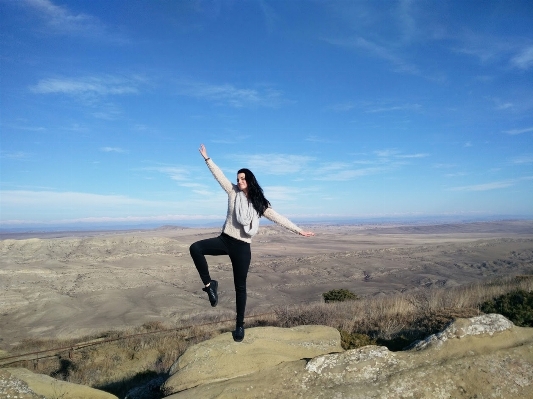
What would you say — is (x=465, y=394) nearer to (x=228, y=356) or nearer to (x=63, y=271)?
(x=228, y=356)

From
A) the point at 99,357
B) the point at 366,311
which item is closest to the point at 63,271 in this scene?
the point at 99,357

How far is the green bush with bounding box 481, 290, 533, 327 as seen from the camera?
7.88 metres

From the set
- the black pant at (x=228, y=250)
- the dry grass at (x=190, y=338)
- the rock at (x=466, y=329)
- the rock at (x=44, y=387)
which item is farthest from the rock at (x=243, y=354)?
the rock at (x=466, y=329)

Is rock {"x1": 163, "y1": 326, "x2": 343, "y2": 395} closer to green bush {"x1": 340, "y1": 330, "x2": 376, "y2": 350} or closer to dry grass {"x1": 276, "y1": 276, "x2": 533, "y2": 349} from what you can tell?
green bush {"x1": 340, "y1": 330, "x2": 376, "y2": 350}

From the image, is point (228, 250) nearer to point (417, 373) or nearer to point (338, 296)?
point (417, 373)

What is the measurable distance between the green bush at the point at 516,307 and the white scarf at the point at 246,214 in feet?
22.0

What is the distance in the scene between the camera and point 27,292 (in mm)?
30156

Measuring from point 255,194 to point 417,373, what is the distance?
2746 millimetres

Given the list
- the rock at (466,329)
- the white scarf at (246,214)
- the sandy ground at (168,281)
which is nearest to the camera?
the rock at (466,329)

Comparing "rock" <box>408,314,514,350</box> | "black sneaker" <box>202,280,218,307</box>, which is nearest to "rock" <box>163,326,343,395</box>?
"black sneaker" <box>202,280,218,307</box>

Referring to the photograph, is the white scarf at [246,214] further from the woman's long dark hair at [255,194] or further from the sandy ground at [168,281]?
the sandy ground at [168,281]

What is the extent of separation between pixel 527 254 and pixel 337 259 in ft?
81.9

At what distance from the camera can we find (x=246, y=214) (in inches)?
184

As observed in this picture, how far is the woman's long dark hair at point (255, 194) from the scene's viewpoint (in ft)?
15.7
